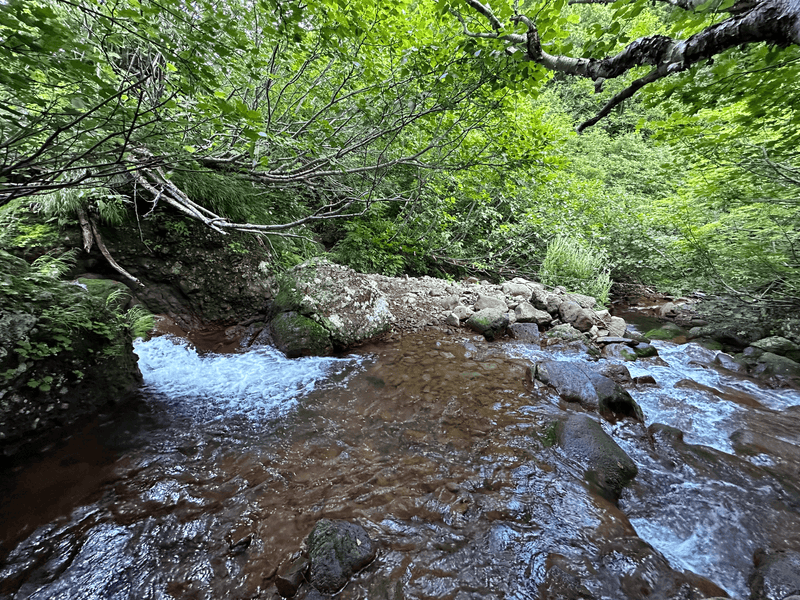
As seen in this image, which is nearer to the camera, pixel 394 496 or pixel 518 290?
pixel 394 496

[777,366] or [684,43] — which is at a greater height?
[684,43]

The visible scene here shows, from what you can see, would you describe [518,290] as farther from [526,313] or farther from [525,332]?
[525,332]

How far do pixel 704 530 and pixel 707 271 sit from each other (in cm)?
Result: 624

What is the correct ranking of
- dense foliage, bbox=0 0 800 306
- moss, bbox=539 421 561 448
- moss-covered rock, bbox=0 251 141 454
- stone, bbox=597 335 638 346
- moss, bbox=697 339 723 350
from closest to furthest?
dense foliage, bbox=0 0 800 306, moss-covered rock, bbox=0 251 141 454, moss, bbox=539 421 561 448, stone, bbox=597 335 638 346, moss, bbox=697 339 723 350

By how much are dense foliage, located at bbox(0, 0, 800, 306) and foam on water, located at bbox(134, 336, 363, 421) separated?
1.92m

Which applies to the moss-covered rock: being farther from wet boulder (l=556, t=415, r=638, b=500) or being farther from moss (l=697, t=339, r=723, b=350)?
moss (l=697, t=339, r=723, b=350)

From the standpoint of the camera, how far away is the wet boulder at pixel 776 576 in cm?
197

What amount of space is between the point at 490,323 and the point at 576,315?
2244mm

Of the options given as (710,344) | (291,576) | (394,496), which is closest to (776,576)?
(394,496)

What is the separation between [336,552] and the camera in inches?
80.1

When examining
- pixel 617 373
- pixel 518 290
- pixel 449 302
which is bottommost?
pixel 617 373

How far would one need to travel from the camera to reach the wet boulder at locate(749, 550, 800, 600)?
197cm

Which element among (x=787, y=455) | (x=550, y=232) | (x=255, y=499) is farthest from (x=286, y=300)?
(x=550, y=232)

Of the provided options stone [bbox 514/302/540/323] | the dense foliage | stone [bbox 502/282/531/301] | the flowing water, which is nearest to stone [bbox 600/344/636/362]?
stone [bbox 514/302/540/323]
